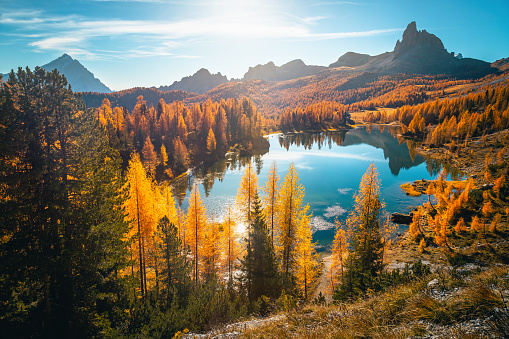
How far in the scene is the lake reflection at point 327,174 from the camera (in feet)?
165

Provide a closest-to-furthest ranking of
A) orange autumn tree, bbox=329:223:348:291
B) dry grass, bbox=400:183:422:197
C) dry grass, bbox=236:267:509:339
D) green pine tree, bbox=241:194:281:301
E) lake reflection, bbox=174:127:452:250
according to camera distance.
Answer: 1. dry grass, bbox=236:267:509:339
2. green pine tree, bbox=241:194:281:301
3. orange autumn tree, bbox=329:223:348:291
4. lake reflection, bbox=174:127:452:250
5. dry grass, bbox=400:183:422:197

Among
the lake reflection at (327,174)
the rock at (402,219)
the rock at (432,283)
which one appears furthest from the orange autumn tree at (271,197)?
the rock at (402,219)

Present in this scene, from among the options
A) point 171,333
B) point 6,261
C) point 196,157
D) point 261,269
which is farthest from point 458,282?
point 196,157

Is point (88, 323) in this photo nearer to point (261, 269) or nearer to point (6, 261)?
point (6, 261)

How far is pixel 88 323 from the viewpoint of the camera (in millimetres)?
11234

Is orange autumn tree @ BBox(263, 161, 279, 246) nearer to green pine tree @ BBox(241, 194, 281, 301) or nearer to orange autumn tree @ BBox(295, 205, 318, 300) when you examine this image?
orange autumn tree @ BBox(295, 205, 318, 300)

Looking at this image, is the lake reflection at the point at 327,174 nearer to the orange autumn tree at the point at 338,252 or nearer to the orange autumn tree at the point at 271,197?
the orange autumn tree at the point at 338,252

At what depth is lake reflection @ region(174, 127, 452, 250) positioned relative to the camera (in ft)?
165

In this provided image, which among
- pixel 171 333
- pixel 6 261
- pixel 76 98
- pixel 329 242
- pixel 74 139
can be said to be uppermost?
pixel 76 98

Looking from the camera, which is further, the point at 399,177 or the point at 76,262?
the point at 399,177

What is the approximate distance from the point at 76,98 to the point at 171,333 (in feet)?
46.0

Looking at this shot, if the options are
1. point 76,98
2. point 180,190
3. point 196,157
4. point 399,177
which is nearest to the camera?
point 76,98

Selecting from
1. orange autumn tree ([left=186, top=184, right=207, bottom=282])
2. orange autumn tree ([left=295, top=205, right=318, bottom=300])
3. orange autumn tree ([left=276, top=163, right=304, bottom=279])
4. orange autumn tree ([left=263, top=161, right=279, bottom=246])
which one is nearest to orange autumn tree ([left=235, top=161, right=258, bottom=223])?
orange autumn tree ([left=263, top=161, right=279, bottom=246])

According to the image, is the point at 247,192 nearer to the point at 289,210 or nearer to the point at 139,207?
the point at 289,210
